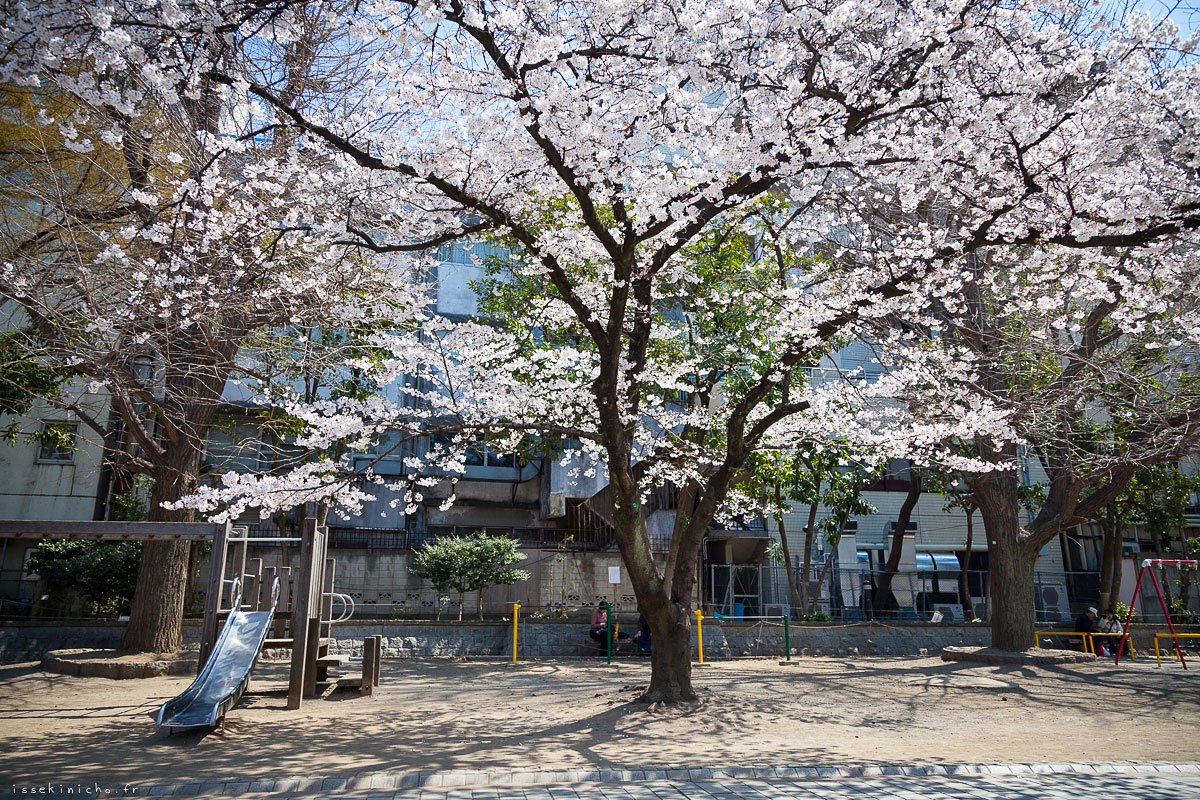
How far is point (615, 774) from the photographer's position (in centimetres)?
622

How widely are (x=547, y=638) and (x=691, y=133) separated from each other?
38.6ft

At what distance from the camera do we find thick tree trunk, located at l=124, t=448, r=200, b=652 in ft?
39.0

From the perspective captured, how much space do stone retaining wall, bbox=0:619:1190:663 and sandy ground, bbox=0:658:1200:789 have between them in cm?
189

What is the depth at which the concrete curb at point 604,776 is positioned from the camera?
566 centimetres

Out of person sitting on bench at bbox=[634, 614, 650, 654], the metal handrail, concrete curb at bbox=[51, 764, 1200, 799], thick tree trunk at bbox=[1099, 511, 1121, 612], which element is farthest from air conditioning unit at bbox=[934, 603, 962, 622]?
concrete curb at bbox=[51, 764, 1200, 799]

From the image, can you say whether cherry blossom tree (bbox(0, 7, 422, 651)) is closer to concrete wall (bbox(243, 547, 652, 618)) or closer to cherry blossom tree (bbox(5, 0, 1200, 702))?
cherry blossom tree (bbox(5, 0, 1200, 702))

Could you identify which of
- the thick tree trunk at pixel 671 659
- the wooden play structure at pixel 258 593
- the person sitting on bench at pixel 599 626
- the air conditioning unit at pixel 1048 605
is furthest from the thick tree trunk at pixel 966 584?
the wooden play structure at pixel 258 593

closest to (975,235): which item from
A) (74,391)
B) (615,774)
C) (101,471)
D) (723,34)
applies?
(723,34)

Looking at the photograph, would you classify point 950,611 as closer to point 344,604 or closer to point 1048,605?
point 1048,605

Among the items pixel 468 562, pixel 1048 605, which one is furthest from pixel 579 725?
pixel 1048 605

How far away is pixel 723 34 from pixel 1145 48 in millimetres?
4100

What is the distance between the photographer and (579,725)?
330 inches

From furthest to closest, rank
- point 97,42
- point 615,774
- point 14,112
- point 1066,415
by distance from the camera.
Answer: point 1066,415
point 14,112
point 615,774
point 97,42

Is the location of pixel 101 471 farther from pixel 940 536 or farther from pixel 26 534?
pixel 940 536
